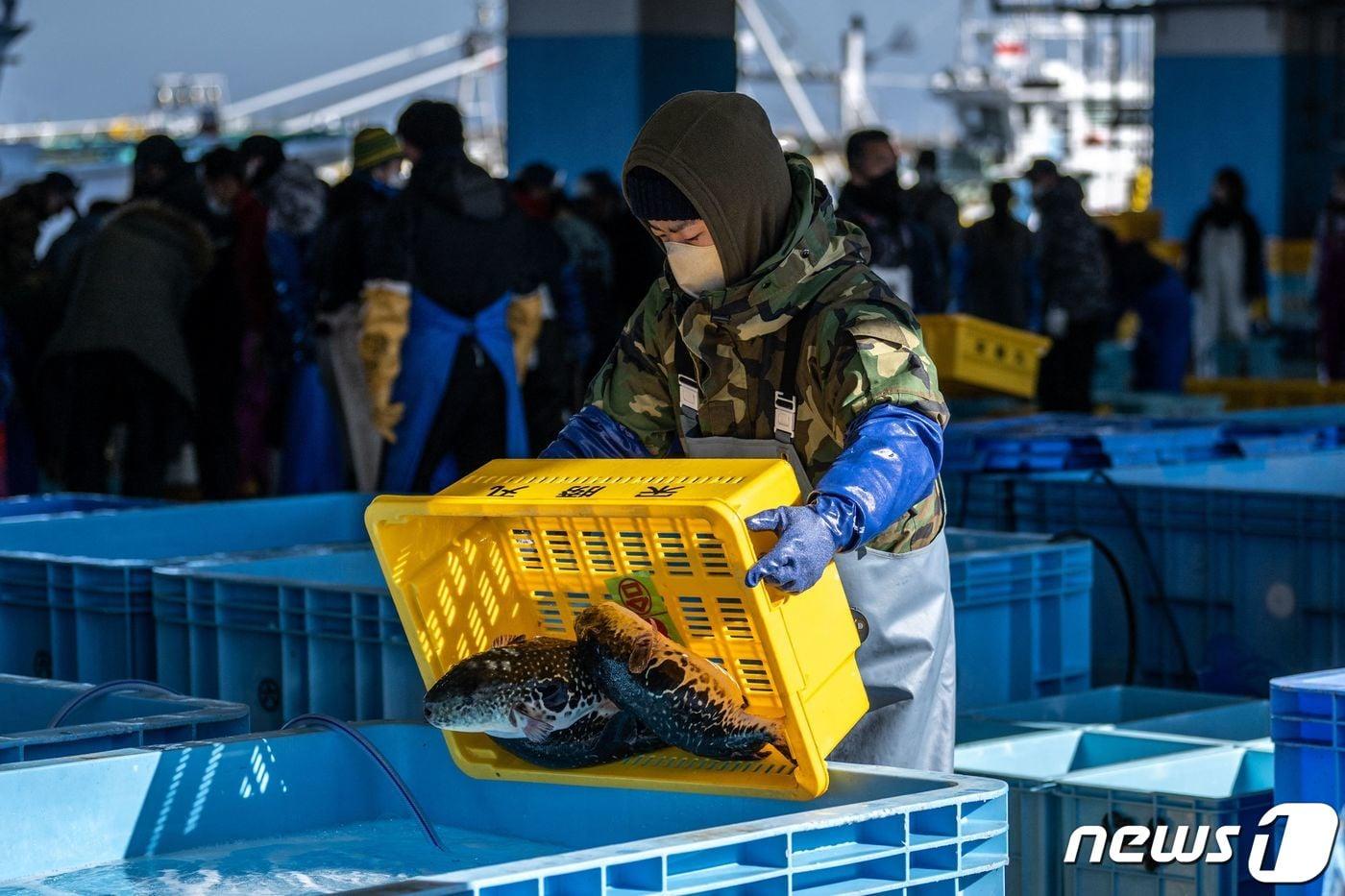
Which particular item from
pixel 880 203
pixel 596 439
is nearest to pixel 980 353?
pixel 880 203

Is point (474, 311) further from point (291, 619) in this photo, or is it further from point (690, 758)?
point (690, 758)

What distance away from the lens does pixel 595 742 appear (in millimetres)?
2885

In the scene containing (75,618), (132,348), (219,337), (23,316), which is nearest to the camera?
(75,618)

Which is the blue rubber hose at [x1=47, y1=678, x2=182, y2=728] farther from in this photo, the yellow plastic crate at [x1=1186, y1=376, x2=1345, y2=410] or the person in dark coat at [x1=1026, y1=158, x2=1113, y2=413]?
the person in dark coat at [x1=1026, y1=158, x2=1113, y2=413]

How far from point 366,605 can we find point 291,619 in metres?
0.22

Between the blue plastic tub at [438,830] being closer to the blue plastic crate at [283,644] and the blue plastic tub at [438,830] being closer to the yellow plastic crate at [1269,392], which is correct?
the blue plastic crate at [283,644]

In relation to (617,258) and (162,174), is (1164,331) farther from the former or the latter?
(162,174)

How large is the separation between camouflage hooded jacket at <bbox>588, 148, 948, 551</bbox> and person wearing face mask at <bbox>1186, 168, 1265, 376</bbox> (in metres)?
13.5

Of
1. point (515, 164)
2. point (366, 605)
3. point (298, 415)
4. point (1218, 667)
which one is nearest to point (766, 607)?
point (366, 605)

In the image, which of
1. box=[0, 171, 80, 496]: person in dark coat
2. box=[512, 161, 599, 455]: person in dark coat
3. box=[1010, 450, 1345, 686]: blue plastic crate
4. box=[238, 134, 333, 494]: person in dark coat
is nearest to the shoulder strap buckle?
box=[1010, 450, 1345, 686]: blue plastic crate

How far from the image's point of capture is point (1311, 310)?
2038 cm

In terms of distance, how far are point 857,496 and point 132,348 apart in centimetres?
673

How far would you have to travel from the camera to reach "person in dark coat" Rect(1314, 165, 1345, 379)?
15.4 m

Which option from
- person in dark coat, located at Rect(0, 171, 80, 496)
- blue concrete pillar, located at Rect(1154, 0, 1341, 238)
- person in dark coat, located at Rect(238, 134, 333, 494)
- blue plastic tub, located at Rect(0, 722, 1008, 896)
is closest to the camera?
blue plastic tub, located at Rect(0, 722, 1008, 896)
